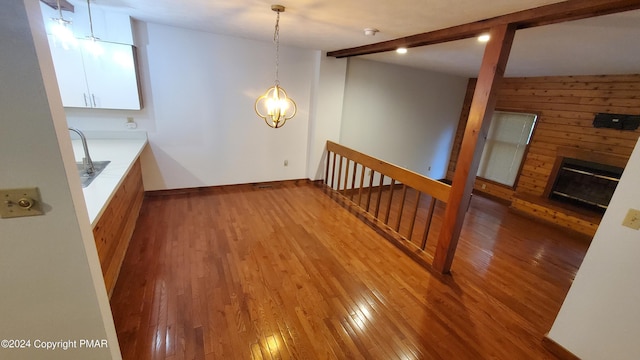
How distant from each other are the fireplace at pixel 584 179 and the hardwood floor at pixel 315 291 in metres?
0.93

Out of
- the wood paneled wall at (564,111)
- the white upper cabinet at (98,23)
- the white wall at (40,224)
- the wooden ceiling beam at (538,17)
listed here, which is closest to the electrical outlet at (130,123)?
the white upper cabinet at (98,23)

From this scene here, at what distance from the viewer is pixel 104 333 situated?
46.9 inches

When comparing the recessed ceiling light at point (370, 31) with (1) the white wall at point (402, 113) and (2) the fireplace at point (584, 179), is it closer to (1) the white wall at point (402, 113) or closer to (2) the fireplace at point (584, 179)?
(1) the white wall at point (402, 113)

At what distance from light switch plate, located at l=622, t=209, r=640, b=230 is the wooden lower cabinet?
3.38 metres

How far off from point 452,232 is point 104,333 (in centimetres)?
263

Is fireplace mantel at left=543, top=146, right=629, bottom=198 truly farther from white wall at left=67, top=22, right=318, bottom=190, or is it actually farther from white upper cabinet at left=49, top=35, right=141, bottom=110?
white upper cabinet at left=49, top=35, right=141, bottom=110

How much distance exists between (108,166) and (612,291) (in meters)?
3.96

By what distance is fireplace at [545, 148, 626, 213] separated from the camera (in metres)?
3.91

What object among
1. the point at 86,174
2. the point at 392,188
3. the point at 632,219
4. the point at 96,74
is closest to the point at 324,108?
the point at 392,188

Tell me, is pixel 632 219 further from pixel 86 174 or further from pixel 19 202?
pixel 86 174

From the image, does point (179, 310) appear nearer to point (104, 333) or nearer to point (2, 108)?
point (104, 333)

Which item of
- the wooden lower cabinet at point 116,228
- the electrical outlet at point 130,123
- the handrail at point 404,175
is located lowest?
the wooden lower cabinet at point 116,228

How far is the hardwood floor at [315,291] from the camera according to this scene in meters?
1.77

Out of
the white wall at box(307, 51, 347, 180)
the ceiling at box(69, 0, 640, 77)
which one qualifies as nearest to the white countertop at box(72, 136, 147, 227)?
the ceiling at box(69, 0, 640, 77)
